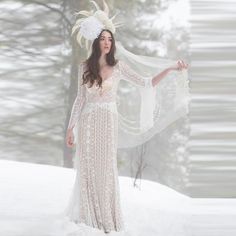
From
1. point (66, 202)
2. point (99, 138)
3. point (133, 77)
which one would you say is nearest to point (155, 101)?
point (133, 77)

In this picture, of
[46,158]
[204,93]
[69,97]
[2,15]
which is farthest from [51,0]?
[204,93]

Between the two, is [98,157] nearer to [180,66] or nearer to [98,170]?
[98,170]

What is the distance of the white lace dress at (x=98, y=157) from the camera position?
7.09ft

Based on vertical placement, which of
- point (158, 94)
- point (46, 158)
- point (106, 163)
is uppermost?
point (158, 94)

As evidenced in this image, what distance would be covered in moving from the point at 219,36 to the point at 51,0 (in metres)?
1.33

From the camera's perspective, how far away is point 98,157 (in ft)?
7.13

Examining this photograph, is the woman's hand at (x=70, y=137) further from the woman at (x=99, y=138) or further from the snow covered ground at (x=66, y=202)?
the snow covered ground at (x=66, y=202)

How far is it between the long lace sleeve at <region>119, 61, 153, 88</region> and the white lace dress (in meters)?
0.02

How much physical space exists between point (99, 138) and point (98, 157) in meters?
0.08

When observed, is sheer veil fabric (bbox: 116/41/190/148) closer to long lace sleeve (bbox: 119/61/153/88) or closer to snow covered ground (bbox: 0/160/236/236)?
long lace sleeve (bbox: 119/61/153/88)

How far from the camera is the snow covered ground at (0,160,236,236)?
7.73 ft

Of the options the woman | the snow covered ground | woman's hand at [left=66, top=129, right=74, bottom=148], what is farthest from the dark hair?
the snow covered ground

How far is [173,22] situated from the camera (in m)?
3.76

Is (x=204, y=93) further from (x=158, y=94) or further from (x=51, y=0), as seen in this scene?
(x=51, y=0)
